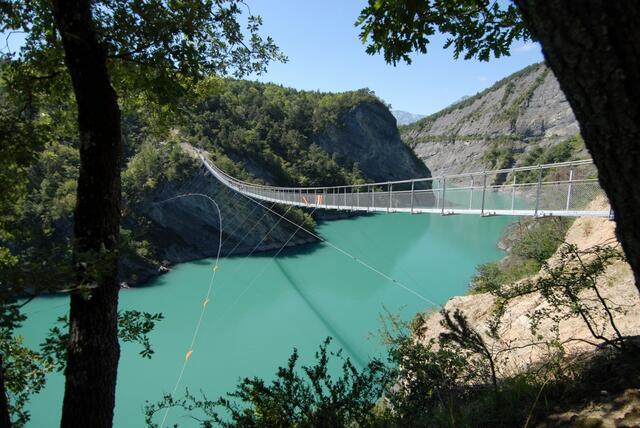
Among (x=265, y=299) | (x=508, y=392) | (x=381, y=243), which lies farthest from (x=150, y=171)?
(x=508, y=392)

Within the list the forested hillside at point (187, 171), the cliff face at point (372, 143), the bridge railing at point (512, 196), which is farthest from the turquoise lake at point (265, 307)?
the cliff face at point (372, 143)

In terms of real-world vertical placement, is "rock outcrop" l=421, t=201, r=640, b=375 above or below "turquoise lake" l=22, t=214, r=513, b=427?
above

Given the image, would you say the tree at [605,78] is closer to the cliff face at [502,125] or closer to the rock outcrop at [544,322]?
the rock outcrop at [544,322]

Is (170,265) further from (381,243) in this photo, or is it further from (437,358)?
(437,358)

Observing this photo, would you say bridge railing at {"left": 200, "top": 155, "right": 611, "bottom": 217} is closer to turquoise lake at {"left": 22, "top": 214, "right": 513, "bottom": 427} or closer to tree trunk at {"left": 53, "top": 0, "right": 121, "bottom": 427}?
turquoise lake at {"left": 22, "top": 214, "right": 513, "bottom": 427}

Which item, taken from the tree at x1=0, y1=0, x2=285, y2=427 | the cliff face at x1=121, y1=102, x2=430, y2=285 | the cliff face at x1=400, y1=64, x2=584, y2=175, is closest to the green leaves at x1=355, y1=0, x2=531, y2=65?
the tree at x1=0, y1=0, x2=285, y2=427
